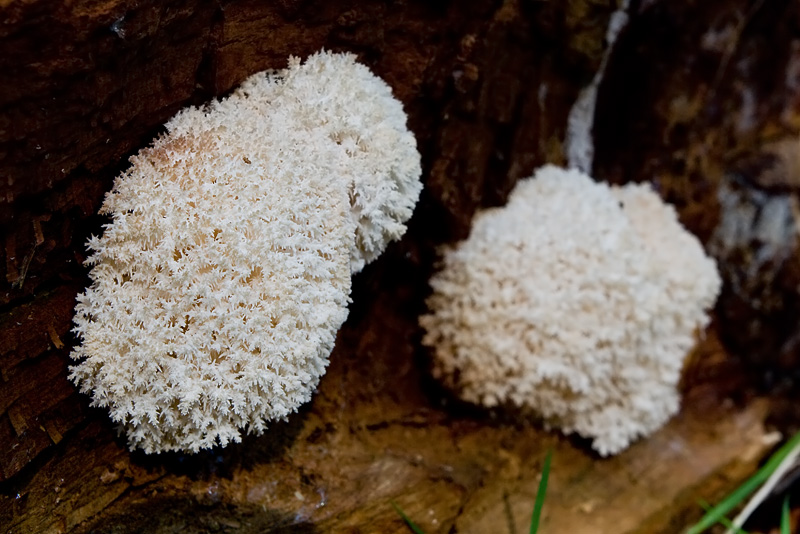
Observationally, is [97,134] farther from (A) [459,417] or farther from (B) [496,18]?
(A) [459,417]

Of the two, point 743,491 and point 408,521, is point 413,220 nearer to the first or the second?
point 408,521

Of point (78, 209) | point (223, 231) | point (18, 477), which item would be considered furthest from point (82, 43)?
point (18, 477)

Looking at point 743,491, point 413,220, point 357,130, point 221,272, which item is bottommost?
point 743,491

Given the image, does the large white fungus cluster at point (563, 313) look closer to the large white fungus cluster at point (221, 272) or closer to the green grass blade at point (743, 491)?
the green grass blade at point (743, 491)

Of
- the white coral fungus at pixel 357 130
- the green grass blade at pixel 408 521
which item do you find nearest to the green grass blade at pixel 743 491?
the green grass blade at pixel 408 521

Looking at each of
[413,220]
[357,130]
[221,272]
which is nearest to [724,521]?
[413,220]
